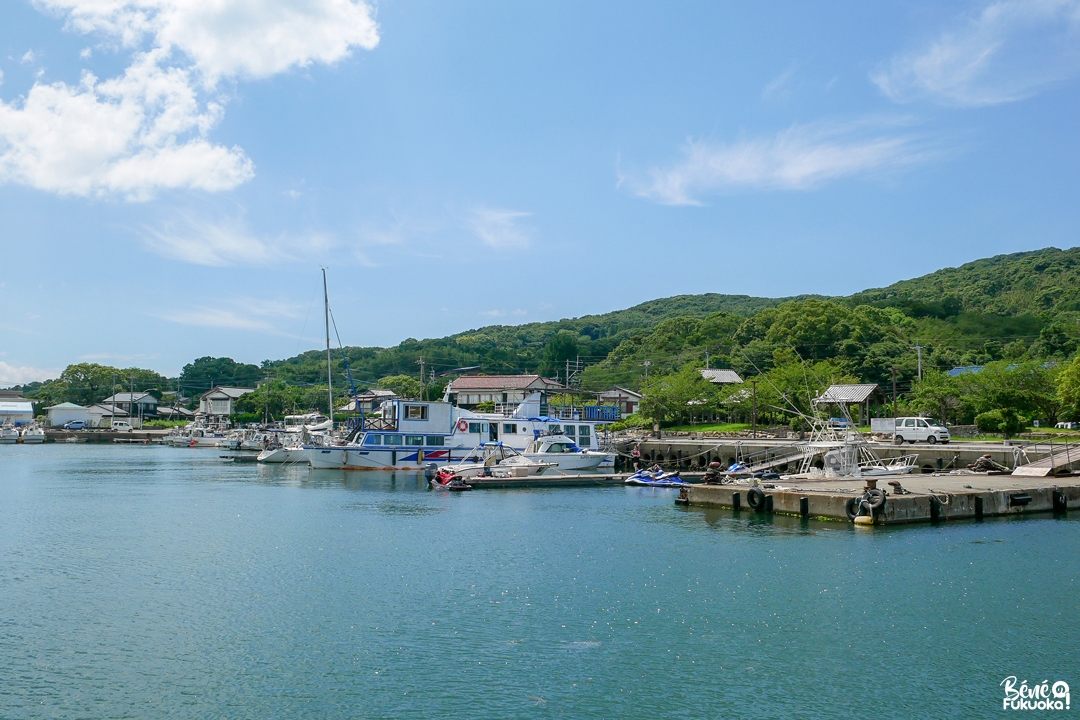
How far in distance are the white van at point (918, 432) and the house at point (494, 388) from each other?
45984 mm

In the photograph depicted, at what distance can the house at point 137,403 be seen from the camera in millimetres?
123875

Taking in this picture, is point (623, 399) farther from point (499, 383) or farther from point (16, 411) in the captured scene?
point (16, 411)

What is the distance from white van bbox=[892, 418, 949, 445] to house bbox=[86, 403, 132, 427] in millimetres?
107056

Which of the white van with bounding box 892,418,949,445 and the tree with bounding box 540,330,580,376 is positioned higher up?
the tree with bounding box 540,330,580,376

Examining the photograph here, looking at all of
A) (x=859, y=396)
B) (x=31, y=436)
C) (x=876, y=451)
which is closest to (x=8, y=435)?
(x=31, y=436)

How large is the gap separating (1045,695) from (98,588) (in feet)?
59.9

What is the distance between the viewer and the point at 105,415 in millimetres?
120312

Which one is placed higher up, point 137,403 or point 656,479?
point 137,403

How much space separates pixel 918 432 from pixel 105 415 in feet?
380

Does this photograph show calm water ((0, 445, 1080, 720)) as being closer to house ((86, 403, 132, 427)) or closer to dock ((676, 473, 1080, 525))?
dock ((676, 473, 1080, 525))

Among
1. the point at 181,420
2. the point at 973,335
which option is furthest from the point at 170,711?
the point at 181,420

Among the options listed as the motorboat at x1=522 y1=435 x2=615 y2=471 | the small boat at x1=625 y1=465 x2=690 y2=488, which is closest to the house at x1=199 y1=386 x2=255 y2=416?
the motorboat at x1=522 y1=435 x2=615 y2=471

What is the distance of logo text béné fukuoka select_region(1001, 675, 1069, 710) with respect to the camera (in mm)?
11070

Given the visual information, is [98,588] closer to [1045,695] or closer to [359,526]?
[359,526]
